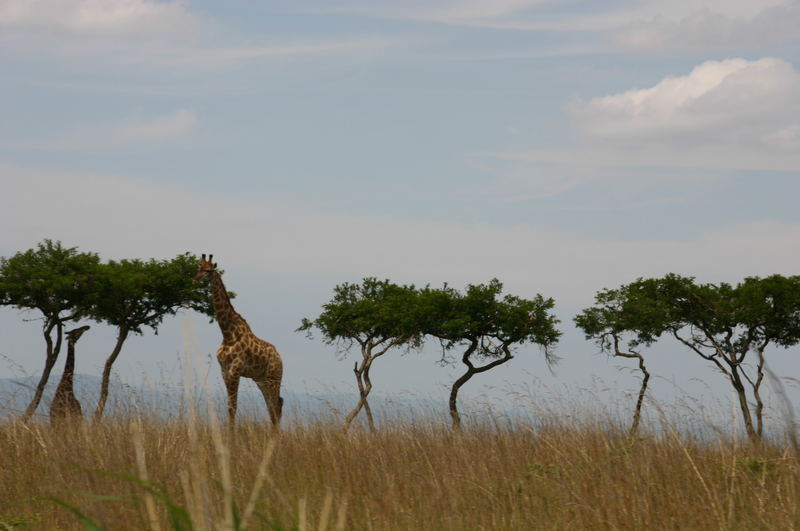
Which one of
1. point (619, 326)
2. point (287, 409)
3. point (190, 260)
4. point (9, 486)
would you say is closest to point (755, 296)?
point (619, 326)

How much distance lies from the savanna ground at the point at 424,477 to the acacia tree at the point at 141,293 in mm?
16853

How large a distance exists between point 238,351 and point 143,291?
14.1 metres

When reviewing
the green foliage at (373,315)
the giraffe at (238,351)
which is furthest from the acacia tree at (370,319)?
the giraffe at (238,351)

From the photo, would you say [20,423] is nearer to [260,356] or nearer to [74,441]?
[74,441]

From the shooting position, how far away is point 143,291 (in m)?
26.5

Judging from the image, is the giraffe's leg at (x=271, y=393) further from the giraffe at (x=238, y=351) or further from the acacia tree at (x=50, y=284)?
the acacia tree at (x=50, y=284)

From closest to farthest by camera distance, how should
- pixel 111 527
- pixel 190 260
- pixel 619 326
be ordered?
pixel 111 527 < pixel 190 260 < pixel 619 326

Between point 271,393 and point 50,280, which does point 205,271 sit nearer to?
point 271,393

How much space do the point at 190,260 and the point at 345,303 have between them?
19.4 ft

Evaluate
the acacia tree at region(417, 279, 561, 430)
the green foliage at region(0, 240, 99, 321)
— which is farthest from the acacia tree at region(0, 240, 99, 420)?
the acacia tree at region(417, 279, 561, 430)

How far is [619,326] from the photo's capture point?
95.4 ft

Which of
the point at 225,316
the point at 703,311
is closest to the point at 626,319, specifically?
the point at 703,311

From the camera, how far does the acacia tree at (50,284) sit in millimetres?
24719

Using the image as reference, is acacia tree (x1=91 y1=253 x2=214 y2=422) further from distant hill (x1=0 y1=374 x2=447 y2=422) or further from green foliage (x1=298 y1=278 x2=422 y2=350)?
distant hill (x1=0 y1=374 x2=447 y2=422)
